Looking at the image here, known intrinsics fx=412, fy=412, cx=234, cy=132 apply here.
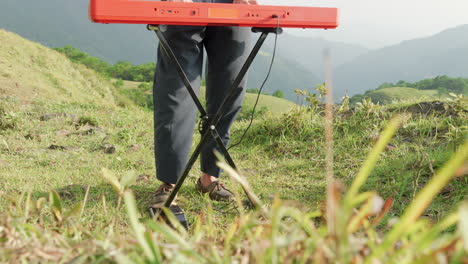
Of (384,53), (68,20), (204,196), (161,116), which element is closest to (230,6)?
A: (161,116)

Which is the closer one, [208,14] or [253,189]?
[208,14]

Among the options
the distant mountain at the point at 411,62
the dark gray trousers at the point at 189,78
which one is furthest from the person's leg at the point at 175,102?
the distant mountain at the point at 411,62

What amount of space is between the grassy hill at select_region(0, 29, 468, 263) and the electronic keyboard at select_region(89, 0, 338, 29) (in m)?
0.65

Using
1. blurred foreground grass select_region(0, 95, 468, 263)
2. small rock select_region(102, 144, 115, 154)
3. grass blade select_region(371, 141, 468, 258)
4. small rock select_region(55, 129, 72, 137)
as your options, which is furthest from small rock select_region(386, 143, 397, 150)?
small rock select_region(55, 129, 72, 137)

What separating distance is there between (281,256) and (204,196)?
1923 mm

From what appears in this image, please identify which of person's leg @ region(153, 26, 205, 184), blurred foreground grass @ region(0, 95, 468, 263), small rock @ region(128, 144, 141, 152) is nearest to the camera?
blurred foreground grass @ region(0, 95, 468, 263)

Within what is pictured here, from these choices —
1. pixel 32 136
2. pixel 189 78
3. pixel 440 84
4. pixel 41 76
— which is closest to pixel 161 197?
pixel 189 78

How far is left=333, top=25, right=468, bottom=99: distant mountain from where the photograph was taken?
11687 cm

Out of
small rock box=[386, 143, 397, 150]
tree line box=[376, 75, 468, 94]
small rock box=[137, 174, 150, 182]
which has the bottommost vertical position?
tree line box=[376, 75, 468, 94]

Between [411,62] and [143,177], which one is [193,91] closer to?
[143,177]

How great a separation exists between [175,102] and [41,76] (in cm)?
653

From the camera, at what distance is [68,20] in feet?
462

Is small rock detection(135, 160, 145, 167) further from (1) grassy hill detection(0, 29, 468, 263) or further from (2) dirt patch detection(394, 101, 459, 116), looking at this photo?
(2) dirt patch detection(394, 101, 459, 116)

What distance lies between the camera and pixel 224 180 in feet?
9.26
